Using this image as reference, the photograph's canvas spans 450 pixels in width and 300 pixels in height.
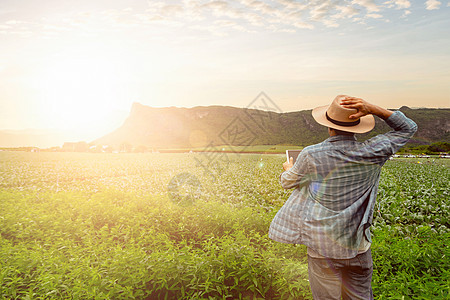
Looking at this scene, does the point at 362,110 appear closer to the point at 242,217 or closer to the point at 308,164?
the point at 308,164

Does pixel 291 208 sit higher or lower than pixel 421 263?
higher

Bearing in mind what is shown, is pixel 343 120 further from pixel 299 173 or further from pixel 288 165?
pixel 288 165

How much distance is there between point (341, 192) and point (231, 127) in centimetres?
1036

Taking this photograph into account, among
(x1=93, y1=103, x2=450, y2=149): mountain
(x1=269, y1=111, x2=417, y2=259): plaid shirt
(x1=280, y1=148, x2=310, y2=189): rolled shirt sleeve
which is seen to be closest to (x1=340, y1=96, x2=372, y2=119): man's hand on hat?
(x1=269, y1=111, x2=417, y2=259): plaid shirt

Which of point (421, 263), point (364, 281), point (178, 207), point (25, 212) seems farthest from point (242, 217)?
point (25, 212)

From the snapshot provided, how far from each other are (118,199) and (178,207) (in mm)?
3706

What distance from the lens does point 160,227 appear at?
804 cm

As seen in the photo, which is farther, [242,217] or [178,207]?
[178,207]

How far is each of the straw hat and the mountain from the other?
720 centimetres

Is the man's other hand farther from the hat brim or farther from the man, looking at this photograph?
the hat brim

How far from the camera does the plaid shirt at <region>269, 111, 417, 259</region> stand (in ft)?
8.33

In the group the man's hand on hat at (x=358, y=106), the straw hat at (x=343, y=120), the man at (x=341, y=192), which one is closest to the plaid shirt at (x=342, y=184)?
the man at (x=341, y=192)

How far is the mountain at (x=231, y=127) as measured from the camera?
55.3ft

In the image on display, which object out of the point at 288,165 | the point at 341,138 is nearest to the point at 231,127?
the point at 288,165
